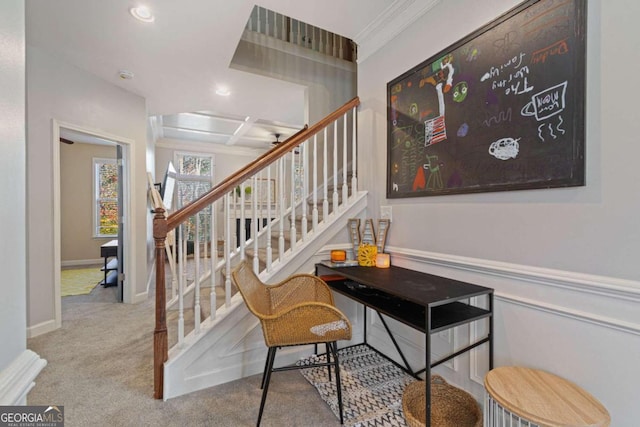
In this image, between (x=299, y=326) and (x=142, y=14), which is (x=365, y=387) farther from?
(x=142, y=14)

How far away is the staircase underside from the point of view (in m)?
1.78

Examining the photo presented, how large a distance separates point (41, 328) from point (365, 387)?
3131 mm

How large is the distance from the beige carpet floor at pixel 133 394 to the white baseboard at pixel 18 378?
117 cm

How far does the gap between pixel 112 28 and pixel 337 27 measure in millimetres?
1891

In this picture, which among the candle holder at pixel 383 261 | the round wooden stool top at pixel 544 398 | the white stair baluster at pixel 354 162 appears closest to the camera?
the round wooden stool top at pixel 544 398

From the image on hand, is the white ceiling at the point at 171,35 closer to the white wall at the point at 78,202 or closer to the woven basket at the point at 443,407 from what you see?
the woven basket at the point at 443,407

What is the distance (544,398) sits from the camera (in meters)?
1.07

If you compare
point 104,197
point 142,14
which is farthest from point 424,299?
point 104,197

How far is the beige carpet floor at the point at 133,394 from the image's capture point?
5.17 feet

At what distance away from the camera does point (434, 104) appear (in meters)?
1.83

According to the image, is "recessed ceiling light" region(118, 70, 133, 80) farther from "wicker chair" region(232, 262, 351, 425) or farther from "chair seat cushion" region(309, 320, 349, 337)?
"chair seat cushion" region(309, 320, 349, 337)

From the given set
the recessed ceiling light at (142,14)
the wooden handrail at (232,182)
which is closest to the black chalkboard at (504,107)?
the wooden handrail at (232,182)

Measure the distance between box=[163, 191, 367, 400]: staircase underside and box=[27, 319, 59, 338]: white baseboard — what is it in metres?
1.96

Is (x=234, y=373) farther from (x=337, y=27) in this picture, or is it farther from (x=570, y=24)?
(x=337, y=27)
